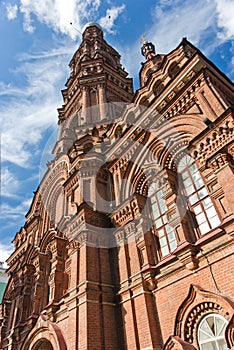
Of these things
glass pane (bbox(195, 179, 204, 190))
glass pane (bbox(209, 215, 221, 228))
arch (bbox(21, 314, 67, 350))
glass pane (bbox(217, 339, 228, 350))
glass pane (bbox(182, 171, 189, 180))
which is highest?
glass pane (bbox(182, 171, 189, 180))

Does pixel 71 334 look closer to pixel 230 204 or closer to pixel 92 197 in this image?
pixel 92 197

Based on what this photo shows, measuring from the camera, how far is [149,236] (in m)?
9.93

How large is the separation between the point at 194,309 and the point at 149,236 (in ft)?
9.94

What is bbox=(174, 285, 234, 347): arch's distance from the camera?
671cm

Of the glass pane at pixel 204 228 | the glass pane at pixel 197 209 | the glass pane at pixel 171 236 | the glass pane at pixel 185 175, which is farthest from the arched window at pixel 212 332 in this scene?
the glass pane at pixel 185 175

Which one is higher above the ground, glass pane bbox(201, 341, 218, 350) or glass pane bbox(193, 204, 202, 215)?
glass pane bbox(193, 204, 202, 215)

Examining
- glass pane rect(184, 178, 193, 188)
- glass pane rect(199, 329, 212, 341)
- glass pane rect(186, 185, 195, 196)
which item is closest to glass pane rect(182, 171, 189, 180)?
glass pane rect(184, 178, 193, 188)

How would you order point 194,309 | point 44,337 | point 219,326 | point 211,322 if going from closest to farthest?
1. point 219,326
2. point 211,322
3. point 194,309
4. point 44,337

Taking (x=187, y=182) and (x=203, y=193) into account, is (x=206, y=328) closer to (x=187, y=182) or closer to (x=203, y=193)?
(x=203, y=193)

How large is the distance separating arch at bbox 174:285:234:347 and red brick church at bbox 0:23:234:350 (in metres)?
0.02

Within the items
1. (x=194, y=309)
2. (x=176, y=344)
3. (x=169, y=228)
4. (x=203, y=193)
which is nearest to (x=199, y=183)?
(x=203, y=193)

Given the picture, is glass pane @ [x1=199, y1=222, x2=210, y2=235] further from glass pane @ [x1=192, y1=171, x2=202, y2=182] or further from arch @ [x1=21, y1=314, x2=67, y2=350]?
arch @ [x1=21, y1=314, x2=67, y2=350]

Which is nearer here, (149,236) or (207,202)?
(207,202)

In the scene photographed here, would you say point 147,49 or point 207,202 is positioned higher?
point 147,49
